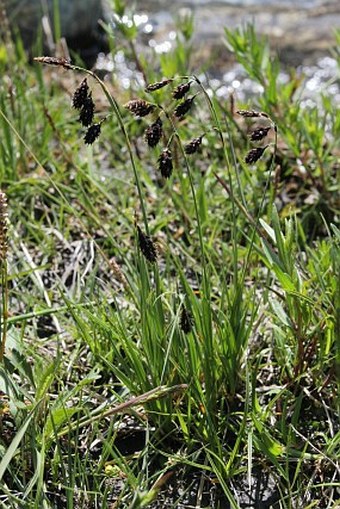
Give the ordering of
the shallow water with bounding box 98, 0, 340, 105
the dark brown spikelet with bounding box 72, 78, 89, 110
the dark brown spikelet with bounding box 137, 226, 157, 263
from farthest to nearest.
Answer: the shallow water with bounding box 98, 0, 340, 105
the dark brown spikelet with bounding box 137, 226, 157, 263
the dark brown spikelet with bounding box 72, 78, 89, 110

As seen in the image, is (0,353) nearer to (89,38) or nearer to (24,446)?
(24,446)

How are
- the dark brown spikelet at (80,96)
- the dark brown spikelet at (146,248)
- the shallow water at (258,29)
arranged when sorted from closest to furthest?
the dark brown spikelet at (80,96), the dark brown spikelet at (146,248), the shallow water at (258,29)

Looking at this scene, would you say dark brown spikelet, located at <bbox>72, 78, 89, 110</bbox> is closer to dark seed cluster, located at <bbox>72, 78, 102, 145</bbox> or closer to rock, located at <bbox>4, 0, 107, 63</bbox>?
dark seed cluster, located at <bbox>72, 78, 102, 145</bbox>

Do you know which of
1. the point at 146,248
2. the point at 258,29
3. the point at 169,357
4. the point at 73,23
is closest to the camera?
the point at 146,248

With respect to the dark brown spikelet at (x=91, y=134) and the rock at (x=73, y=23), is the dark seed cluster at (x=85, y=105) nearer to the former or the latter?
the dark brown spikelet at (x=91, y=134)

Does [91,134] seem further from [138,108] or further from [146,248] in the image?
[146,248]

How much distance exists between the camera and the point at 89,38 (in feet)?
19.7

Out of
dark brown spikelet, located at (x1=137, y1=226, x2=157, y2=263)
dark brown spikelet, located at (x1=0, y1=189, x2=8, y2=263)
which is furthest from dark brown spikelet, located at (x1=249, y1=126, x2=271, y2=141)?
dark brown spikelet, located at (x1=0, y1=189, x2=8, y2=263)

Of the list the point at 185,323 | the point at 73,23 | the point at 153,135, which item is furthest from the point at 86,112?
the point at 73,23

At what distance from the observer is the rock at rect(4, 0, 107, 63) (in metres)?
5.64

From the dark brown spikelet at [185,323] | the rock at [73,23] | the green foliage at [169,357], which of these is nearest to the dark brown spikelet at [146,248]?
the green foliage at [169,357]

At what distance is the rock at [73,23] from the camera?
5637 millimetres

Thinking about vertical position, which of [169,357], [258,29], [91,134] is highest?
[91,134]

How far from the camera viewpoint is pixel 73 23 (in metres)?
5.90
